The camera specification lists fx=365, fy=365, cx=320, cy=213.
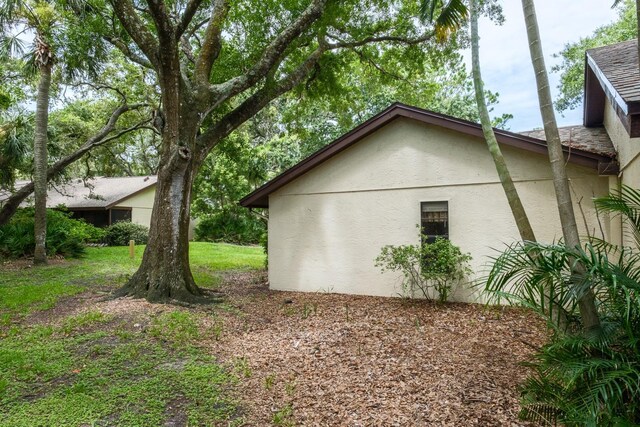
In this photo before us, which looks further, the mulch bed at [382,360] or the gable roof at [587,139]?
the gable roof at [587,139]

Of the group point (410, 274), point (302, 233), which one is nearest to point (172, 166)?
point (302, 233)

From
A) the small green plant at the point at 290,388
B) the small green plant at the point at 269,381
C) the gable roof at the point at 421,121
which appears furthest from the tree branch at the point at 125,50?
the small green plant at the point at 290,388

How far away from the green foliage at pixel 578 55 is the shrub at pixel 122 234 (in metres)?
25.5

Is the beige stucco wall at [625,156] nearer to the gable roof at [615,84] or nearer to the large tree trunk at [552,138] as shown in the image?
the gable roof at [615,84]

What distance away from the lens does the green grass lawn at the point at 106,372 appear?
3473mm

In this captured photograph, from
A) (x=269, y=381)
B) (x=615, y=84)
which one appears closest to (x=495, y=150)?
(x=615, y=84)

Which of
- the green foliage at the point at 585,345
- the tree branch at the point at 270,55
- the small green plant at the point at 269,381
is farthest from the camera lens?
the tree branch at the point at 270,55

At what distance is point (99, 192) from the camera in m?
24.4

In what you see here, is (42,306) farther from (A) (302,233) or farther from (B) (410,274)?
(B) (410,274)

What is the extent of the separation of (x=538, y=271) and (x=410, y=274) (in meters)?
5.42

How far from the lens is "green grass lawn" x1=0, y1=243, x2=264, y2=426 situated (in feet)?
11.4

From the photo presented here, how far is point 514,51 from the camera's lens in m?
9.95

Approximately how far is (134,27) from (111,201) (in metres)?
17.8

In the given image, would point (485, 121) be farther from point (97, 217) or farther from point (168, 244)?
point (97, 217)
